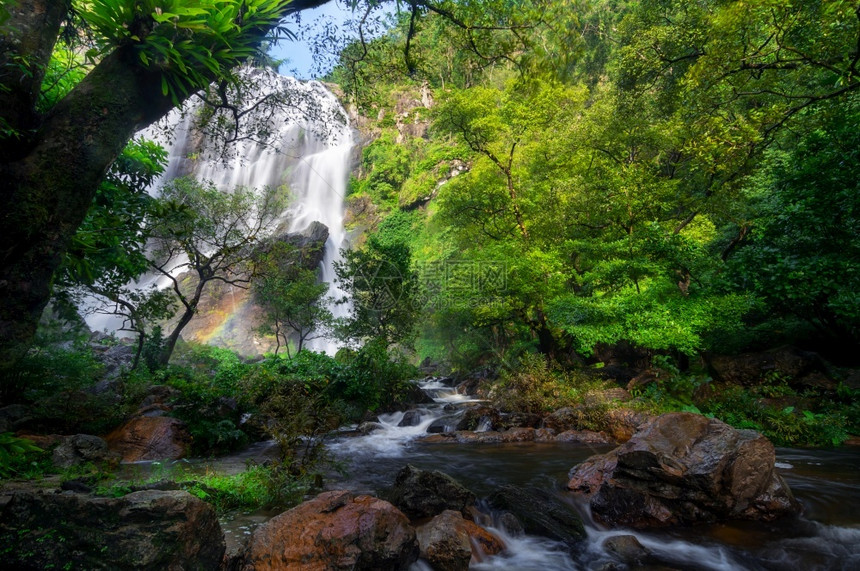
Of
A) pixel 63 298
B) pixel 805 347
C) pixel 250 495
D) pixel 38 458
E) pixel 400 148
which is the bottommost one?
pixel 250 495

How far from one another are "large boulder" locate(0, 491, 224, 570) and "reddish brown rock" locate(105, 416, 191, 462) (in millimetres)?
6242

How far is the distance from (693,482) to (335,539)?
460 cm

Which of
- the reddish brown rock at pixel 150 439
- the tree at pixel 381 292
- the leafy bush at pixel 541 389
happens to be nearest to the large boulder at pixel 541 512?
the leafy bush at pixel 541 389

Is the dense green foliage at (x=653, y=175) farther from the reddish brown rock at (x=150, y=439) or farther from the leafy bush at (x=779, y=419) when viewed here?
the reddish brown rock at (x=150, y=439)

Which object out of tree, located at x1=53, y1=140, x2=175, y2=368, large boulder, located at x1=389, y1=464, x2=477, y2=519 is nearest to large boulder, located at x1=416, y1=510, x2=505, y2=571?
large boulder, located at x1=389, y1=464, x2=477, y2=519

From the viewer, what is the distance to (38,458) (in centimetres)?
615

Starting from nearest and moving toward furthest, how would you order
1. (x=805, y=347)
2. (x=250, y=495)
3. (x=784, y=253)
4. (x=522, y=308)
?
1. (x=250, y=495)
2. (x=784, y=253)
3. (x=805, y=347)
4. (x=522, y=308)

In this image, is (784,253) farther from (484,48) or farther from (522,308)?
(484,48)

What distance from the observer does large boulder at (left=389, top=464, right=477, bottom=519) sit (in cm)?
543

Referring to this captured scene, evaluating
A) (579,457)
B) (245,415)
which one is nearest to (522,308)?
(579,457)

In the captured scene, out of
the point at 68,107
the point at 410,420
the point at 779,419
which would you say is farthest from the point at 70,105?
the point at 779,419

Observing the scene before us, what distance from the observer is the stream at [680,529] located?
4.56m

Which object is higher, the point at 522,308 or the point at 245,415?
the point at 522,308

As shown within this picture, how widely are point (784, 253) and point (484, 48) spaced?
852 centimetres
